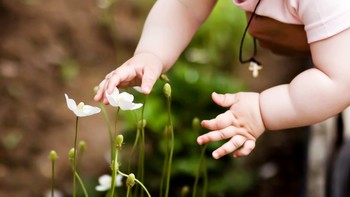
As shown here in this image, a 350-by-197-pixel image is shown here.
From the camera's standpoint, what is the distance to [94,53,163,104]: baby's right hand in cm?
95

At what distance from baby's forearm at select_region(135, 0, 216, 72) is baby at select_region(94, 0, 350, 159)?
37 millimetres

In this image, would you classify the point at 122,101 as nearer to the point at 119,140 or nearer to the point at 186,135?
the point at 119,140

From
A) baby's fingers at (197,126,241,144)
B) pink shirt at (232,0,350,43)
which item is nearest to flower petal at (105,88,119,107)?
baby's fingers at (197,126,241,144)

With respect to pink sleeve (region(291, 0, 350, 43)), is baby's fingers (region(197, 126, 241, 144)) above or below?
below

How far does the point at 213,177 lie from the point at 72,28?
0.97 metres

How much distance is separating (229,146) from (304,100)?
4.5 inches

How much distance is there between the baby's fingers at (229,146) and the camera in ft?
2.94

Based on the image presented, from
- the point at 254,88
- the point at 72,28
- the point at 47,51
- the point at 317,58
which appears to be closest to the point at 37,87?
the point at 47,51

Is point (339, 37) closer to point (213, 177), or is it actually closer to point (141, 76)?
point (141, 76)

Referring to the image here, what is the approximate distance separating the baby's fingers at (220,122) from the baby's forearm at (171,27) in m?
0.16

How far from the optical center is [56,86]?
2.60 m

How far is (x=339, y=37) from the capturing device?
92cm

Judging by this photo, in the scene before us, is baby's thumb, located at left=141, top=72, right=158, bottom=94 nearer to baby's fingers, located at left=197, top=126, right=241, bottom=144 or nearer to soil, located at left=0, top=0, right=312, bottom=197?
baby's fingers, located at left=197, top=126, right=241, bottom=144

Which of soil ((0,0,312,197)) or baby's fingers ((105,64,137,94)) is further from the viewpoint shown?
soil ((0,0,312,197))
